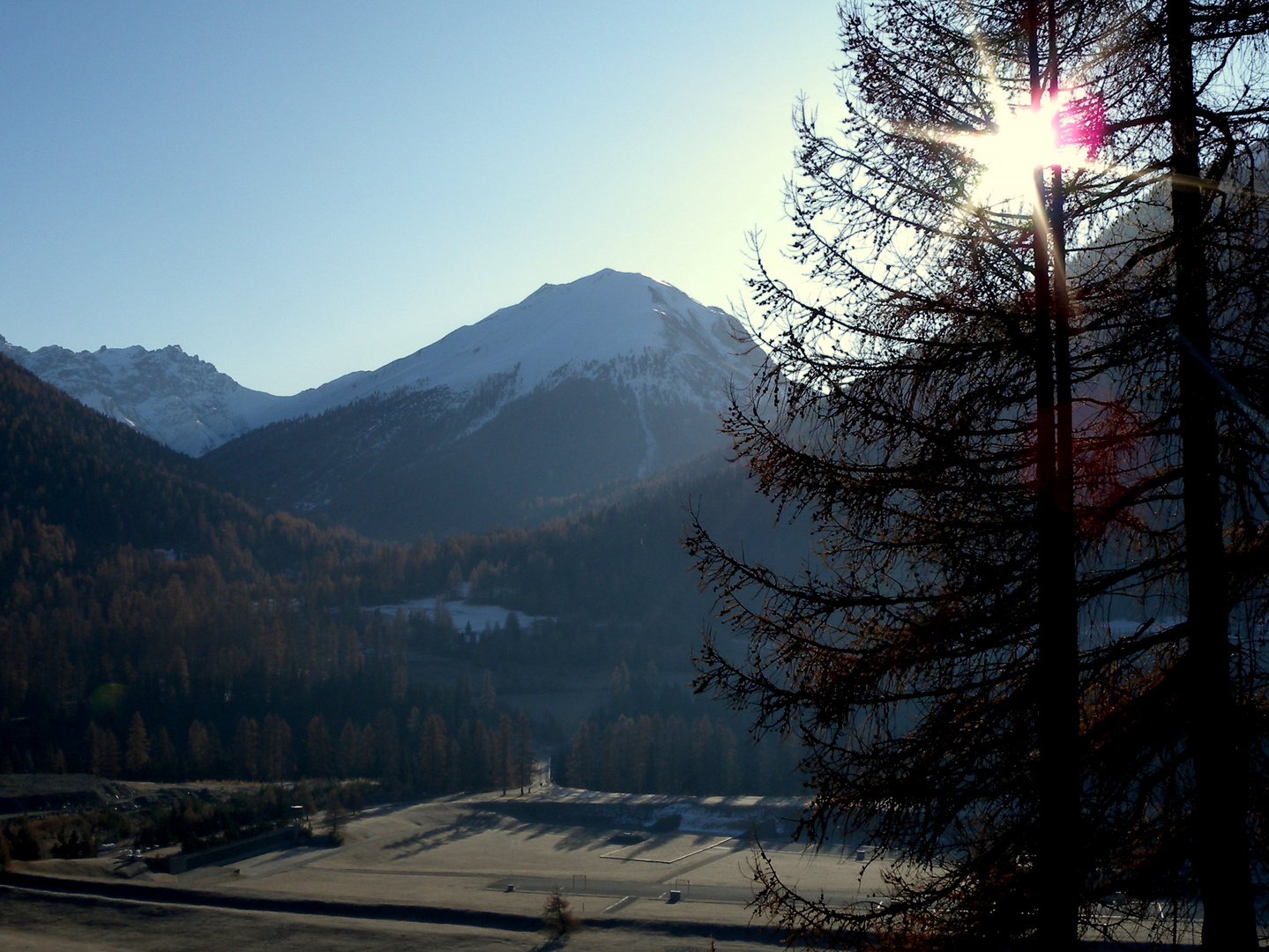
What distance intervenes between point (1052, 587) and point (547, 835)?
173ft

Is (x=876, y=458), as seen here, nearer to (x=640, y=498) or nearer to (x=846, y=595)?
(x=846, y=595)

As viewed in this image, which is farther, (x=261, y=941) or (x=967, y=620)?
(x=261, y=941)

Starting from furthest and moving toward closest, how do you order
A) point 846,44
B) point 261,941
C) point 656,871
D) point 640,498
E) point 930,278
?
point 640,498 < point 656,871 < point 261,941 < point 846,44 < point 930,278

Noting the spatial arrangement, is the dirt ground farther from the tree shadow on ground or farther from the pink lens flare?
the pink lens flare

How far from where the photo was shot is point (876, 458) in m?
6.80

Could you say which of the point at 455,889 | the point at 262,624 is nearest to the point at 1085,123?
the point at 455,889

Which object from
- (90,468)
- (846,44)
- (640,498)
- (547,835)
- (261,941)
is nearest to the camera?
(846,44)

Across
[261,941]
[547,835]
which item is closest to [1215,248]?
[261,941]

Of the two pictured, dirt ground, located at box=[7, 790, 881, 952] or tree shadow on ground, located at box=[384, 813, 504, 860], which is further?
tree shadow on ground, located at box=[384, 813, 504, 860]

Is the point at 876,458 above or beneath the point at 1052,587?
above

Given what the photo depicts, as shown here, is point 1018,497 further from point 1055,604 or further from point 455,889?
point 455,889

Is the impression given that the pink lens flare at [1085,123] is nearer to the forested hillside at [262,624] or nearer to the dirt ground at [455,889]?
the dirt ground at [455,889]

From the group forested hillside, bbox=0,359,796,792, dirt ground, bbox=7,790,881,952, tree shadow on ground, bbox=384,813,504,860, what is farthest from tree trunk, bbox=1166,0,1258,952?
forested hillside, bbox=0,359,796,792

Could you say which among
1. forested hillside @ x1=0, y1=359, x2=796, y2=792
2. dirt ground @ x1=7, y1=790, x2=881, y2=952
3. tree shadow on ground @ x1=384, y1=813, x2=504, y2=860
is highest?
forested hillside @ x1=0, y1=359, x2=796, y2=792
